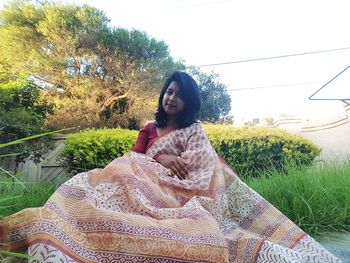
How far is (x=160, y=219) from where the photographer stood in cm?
151

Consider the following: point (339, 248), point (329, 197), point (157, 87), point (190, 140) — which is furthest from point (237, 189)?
point (157, 87)

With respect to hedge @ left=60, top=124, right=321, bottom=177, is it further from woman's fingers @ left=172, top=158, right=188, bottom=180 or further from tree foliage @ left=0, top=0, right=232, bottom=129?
tree foliage @ left=0, top=0, right=232, bottom=129

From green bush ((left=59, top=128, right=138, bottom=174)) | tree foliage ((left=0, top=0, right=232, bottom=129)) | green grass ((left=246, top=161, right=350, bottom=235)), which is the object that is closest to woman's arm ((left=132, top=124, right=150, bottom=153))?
green grass ((left=246, top=161, right=350, bottom=235))

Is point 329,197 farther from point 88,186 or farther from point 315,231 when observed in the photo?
point 88,186

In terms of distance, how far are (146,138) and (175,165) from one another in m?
→ 0.51

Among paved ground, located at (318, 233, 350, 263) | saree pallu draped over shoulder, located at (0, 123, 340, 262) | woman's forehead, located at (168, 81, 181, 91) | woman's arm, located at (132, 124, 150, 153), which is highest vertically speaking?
woman's forehead, located at (168, 81, 181, 91)

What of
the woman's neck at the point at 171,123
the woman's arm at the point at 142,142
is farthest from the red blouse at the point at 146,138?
the woman's neck at the point at 171,123

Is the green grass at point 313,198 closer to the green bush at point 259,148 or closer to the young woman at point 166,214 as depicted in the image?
the young woman at point 166,214

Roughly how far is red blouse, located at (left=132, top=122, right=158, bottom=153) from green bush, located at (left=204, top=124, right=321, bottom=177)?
2.71 metres

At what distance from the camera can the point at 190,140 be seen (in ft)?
7.13

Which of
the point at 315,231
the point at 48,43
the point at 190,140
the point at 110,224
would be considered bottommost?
the point at 315,231

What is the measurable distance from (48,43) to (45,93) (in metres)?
1.64

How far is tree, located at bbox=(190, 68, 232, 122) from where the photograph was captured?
1320 centimetres

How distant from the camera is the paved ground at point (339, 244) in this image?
189cm
